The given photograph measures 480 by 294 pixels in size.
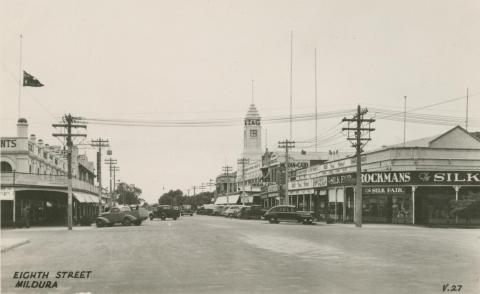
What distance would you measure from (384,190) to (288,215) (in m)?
8.43

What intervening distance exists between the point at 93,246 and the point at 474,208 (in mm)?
31010

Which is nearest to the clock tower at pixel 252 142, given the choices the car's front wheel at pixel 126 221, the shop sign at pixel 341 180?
the shop sign at pixel 341 180

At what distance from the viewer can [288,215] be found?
46.4 m

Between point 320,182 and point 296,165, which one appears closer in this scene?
point 320,182

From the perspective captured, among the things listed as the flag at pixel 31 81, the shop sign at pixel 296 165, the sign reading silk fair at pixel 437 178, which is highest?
the flag at pixel 31 81

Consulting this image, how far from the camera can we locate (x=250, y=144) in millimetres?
151625

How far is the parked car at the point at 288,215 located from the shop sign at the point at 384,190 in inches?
242

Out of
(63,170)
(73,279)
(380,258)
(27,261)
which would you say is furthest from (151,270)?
(63,170)

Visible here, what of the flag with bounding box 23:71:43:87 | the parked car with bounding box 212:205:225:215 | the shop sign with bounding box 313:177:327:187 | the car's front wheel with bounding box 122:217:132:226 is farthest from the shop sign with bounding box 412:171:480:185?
the parked car with bounding box 212:205:225:215

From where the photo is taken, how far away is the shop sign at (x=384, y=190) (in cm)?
4668

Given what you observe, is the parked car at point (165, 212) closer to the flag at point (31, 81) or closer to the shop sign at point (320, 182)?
the shop sign at point (320, 182)

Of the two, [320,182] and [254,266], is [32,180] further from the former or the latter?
[254,266]

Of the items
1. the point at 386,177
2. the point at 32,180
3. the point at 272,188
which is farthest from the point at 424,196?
the point at 272,188

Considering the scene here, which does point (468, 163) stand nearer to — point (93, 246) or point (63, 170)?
point (93, 246)
